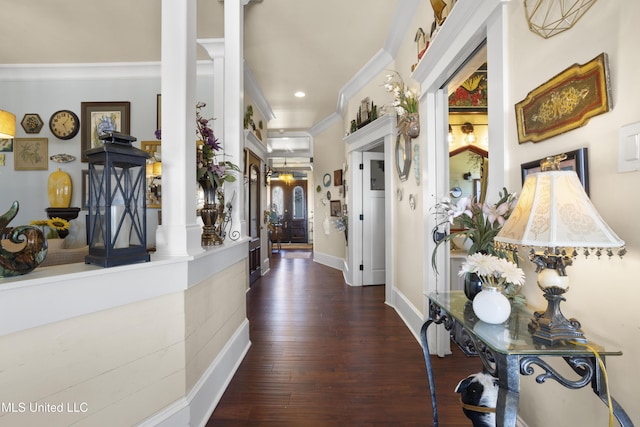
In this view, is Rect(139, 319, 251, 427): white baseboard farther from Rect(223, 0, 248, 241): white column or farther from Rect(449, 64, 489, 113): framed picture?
Rect(449, 64, 489, 113): framed picture

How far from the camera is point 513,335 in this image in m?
1.06

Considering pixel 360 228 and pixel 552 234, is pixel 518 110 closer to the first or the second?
pixel 552 234

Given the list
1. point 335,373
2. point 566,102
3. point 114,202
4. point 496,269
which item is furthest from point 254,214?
point 566,102

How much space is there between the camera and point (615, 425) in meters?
1.02

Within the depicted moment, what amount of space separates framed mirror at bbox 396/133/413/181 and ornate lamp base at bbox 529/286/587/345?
7.11 ft

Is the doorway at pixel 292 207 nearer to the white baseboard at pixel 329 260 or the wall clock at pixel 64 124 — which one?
the white baseboard at pixel 329 260

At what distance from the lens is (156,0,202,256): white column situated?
160 centimetres

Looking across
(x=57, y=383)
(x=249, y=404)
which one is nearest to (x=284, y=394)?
(x=249, y=404)

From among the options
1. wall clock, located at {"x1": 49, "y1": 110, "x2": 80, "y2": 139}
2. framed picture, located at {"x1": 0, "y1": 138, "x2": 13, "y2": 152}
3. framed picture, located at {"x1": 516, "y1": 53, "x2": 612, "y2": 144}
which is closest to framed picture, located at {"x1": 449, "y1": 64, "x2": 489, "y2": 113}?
framed picture, located at {"x1": 516, "y1": 53, "x2": 612, "y2": 144}

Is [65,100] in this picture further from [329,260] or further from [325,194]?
[329,260]

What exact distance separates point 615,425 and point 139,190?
2.03 meters

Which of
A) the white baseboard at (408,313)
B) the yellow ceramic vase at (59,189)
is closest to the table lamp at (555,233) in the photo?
the white baseboard at (408,313)

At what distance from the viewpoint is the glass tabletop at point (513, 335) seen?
3.06 feet

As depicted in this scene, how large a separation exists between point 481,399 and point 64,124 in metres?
5.25
